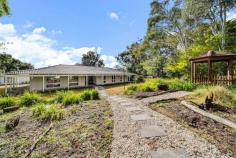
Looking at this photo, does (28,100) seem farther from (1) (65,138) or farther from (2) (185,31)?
(2) (185,31)

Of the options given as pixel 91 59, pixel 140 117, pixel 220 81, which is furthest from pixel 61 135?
pixel 91 59

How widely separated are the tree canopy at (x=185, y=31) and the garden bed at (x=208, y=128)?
12.9m

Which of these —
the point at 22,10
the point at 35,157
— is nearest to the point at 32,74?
the point at 22,10

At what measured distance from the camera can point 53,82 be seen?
2283cm

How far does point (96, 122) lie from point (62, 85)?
18.5 meters

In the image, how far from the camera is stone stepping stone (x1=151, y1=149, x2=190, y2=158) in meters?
3.63

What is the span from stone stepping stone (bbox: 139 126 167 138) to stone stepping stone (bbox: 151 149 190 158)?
869 mm

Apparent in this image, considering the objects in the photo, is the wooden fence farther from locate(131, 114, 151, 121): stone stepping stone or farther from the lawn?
the lawn

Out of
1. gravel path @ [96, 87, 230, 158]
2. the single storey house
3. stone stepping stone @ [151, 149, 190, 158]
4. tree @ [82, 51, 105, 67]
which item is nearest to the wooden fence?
gravel path @ [96, 87, 230, 158]

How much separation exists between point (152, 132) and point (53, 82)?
65.5ft

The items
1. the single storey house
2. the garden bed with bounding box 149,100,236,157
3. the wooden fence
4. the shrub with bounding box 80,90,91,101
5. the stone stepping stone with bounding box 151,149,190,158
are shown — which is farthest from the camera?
the single storey house

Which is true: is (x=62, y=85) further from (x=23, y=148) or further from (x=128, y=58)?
(x=128, y=58)

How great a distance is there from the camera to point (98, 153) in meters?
4.05

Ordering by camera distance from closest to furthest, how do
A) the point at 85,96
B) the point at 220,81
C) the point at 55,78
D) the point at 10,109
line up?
1. the point at 10,109
2. the point at 85,96
3. the point at 220,81
4. the point at 55,78
